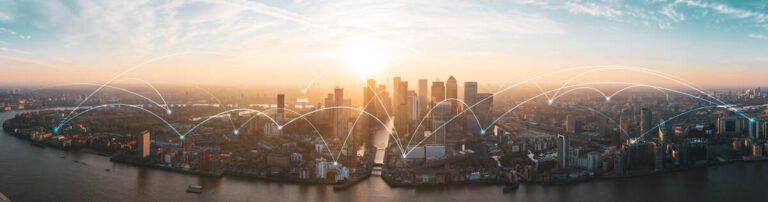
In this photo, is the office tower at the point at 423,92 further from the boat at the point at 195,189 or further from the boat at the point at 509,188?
the boat at the point at 195,189

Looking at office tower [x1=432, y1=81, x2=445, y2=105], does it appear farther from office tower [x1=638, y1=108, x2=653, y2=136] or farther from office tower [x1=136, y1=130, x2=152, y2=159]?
office tower [x1=136, y1=130, x2=152, y2=159]

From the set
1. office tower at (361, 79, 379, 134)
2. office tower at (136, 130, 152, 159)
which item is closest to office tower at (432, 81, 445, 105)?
office tower at (361, 79, 379, 134)

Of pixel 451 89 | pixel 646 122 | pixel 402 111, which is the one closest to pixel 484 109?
pixel 451 89

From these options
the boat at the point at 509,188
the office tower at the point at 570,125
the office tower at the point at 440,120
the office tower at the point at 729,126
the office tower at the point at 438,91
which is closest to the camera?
the boat at the point at 509,188

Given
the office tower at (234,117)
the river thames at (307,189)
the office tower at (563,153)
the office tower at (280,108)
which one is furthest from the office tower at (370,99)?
the river thames at (307,189)

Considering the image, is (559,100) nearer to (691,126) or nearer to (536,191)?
(691,126)
